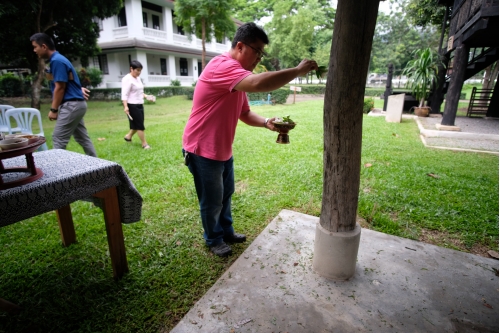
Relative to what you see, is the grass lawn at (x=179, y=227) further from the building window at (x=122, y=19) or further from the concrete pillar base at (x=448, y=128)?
the building window at (x=122, y=19)

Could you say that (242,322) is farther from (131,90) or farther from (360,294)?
(131,90)

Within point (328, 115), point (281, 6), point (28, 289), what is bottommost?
point (28, 289)

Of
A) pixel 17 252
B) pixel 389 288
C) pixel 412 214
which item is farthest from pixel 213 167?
pixel 412 214

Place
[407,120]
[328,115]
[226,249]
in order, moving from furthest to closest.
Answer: [407,120], [226,249], [328,115]

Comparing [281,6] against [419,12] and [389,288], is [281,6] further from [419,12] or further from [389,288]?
[389,288]

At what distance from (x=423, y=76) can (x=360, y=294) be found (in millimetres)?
10478

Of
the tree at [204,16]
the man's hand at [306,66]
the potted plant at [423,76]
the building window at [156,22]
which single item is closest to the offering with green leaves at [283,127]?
the man's hand at [306,66]

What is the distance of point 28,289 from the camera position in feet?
7.34

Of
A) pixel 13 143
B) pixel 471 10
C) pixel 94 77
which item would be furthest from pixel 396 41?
pixel 13 143

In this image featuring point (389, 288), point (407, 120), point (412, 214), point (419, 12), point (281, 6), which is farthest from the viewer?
point (281, 6)

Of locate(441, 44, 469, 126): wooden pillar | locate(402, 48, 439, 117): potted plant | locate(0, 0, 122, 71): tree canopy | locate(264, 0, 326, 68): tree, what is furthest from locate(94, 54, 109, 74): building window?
locate(441, 44, 469, 126): wooden pillar

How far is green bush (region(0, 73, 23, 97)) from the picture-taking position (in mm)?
17297

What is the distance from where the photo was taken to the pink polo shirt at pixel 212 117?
6.74ft

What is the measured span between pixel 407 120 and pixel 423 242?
8645mm
